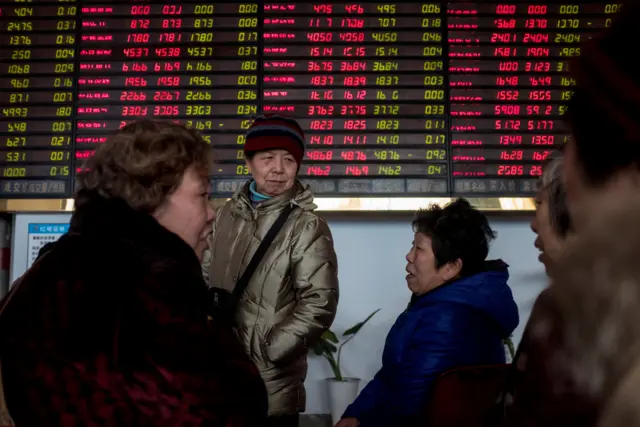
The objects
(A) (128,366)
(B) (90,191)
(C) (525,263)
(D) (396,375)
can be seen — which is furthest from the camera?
(C) (525,263)

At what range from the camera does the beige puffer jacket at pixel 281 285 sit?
2.41m

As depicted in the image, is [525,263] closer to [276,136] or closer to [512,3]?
[512,3]

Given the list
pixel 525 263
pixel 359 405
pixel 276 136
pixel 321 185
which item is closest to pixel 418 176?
pixel 321 185

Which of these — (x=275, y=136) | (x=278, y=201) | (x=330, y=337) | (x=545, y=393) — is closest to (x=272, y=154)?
(x=275, y=136)

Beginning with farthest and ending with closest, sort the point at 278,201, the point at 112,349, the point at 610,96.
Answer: the point at 278,201 → the point at 112,349 → the point at 610,96

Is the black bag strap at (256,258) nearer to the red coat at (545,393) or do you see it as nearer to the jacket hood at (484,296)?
the jacket hood at (484,296)

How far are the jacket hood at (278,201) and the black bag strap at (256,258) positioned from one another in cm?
6

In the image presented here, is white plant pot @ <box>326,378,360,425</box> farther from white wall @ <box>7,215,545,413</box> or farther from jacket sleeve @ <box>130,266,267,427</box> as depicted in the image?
jacket sleeve @ <box>130,266,267,427</box>

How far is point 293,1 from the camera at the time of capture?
3654 millimetres

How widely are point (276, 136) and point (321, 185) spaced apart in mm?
844

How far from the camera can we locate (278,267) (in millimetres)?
2506

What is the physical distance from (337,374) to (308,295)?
1110 mm

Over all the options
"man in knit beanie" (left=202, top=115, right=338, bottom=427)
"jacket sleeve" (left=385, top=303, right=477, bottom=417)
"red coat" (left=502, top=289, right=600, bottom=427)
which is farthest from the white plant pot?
"red coat" (left=502, top=289, right=600, bottom=427)

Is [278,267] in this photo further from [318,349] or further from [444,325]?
[318,349]
